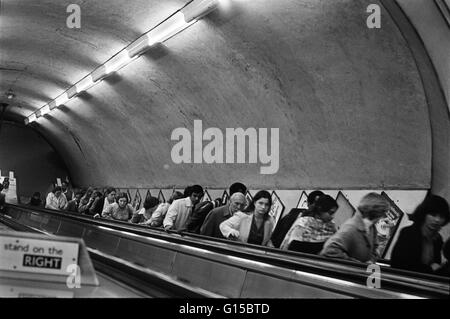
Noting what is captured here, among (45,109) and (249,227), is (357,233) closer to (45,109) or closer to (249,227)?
(249,227)

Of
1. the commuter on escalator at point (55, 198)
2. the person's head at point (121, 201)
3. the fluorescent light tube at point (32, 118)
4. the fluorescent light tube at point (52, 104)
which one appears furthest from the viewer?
the fluorescent light tube at point (32, 118)

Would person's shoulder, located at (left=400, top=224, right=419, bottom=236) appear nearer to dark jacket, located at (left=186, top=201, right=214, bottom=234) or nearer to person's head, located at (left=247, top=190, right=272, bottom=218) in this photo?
person's head, located at (left=247, top=190, right=272, bottom=218)

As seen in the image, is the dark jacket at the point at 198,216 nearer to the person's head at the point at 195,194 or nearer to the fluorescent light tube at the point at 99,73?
the person's head at the point at 195,194

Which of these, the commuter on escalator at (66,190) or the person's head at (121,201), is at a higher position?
the commuter on escalator at (66,190)

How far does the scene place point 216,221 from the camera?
7047mm

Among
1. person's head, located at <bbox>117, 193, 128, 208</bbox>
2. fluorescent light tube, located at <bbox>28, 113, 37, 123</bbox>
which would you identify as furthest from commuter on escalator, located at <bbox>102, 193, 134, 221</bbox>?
fluorescent light tube, located at <bbox>28, 113, 37, 123</bbox>

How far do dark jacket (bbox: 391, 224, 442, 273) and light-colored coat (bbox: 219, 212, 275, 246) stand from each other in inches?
87.1

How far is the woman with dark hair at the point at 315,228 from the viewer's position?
5328mm

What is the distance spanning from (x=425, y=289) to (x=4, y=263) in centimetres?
226

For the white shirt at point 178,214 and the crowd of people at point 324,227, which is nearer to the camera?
the crowd of people at point 324,227

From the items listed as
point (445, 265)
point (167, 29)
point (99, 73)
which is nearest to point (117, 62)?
point (99, 73)

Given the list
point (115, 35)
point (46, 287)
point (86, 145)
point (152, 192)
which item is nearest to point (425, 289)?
point (46, 287)

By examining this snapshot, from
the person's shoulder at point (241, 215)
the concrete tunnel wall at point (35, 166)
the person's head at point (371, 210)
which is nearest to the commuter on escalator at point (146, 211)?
the person's shoulder at point (241, 215)

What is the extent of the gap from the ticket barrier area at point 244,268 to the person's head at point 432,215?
65 cm
